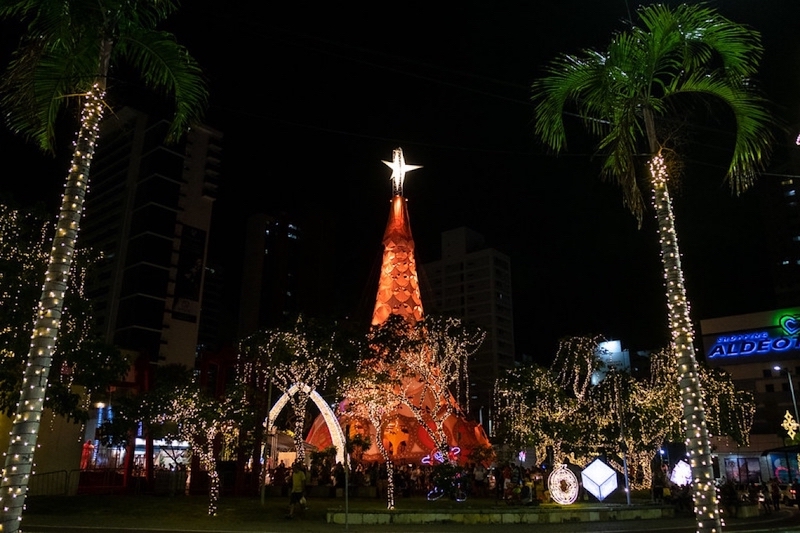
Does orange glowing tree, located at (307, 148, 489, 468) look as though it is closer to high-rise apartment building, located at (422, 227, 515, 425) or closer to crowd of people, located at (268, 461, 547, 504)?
crowd of people, located at (268, 461, 547, 504)

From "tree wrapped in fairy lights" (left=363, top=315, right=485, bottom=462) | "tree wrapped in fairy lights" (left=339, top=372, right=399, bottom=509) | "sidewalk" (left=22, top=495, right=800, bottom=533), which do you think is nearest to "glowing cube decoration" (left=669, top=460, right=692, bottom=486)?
"sidewalk" (left=22, top=495, right=800, bottom=533)

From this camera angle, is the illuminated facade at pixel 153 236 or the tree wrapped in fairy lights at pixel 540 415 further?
the illuminated facade at pixel 153 236

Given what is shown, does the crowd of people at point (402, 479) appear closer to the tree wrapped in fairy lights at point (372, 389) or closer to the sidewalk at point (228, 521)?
the tree wrapped in fairy lights at point (372, 389)

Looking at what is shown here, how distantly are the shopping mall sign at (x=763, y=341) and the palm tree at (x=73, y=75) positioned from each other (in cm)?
5631

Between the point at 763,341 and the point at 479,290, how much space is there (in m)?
59.3

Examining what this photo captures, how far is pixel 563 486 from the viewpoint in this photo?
20.2 m

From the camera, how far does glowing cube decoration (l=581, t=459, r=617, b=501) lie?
17.4 metres

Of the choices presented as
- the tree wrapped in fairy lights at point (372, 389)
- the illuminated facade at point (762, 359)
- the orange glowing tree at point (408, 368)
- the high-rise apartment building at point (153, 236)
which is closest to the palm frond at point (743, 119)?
the orange glowing tree at point (408, 368)

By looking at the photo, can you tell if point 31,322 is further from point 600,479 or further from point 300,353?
point 600,479

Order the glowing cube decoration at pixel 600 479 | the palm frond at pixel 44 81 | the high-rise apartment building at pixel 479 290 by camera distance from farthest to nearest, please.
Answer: the high-rise apartment building at pixel 479 290, the glowing cube decoration at pixel 600 479, the palm frond at pixel 44 81

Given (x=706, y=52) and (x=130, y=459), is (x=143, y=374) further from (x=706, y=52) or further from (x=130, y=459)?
(x=706, y=52)

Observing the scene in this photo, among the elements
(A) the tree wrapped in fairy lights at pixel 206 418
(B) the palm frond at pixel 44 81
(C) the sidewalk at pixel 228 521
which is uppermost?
(B) the palm frond at pixel 44 81

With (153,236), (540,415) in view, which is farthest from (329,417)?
(153,236)

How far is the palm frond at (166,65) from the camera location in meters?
11.0
